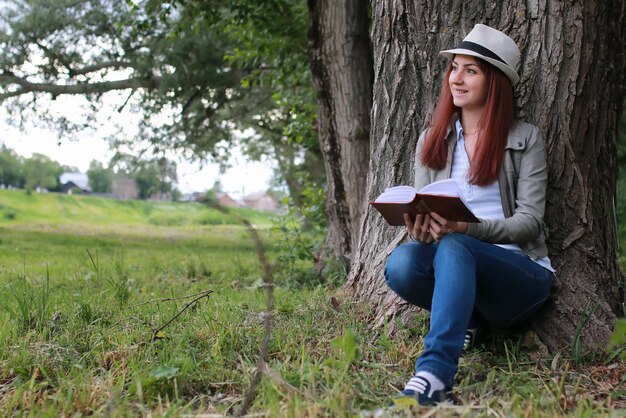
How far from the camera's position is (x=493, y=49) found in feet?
10.2

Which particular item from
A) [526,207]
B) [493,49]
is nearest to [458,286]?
[526,207]

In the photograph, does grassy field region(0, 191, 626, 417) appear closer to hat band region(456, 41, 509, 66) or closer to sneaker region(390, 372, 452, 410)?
sneaker region(390, 372, 452, 410)

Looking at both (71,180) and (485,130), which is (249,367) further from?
(71,180)

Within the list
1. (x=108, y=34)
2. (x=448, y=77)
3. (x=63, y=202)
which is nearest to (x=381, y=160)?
(x=448, y=77)

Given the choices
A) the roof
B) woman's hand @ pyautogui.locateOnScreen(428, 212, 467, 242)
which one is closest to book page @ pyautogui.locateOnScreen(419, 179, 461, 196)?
woman's hand @ pyautogui.locateOnScreen(428, 212, 467, 242)

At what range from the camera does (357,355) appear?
8.72 ft

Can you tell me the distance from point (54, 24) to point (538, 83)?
30.1 feet

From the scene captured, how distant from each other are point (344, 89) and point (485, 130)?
2.87 m

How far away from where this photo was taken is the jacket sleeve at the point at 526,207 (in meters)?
2.82

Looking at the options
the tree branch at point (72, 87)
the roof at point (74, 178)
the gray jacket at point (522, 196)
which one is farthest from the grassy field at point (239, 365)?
the roof at point (74, 178)

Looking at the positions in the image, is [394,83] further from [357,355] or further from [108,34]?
[108,34]

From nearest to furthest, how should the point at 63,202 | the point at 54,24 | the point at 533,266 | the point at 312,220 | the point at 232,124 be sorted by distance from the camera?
the point at 533,266
the point at 312,220
the point at 54,24
the point at 232,124
the point at 63,202

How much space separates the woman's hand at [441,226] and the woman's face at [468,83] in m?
0.74

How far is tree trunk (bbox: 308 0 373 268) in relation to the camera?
5.72 m
